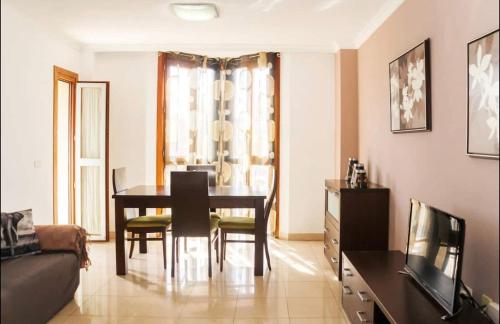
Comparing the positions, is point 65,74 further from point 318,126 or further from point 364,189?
point 364,189

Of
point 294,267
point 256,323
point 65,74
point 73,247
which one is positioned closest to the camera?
point 256,323


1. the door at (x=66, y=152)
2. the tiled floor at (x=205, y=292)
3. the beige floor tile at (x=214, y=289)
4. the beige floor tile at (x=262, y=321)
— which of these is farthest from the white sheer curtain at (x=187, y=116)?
the beige floor tile at (x=262, y=321)

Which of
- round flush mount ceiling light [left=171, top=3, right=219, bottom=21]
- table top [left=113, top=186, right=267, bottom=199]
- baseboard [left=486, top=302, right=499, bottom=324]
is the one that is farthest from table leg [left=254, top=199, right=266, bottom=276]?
baseboard [left=486, top=302, right=499, bottom=324]

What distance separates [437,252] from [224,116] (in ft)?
12.9

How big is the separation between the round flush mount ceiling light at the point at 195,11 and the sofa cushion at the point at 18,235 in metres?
2.21

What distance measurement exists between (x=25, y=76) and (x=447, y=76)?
97.7 inches

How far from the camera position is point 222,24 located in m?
4.60

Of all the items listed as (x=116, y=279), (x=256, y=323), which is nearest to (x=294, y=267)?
(x=256, y=323)

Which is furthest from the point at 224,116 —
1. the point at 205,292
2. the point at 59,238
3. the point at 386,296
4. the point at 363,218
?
the point at 386,296

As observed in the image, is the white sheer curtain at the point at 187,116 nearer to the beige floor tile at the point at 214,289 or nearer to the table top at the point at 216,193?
the table top at the point at 216,193

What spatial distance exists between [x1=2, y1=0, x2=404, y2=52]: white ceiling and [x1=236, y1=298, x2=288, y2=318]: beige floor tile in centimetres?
255

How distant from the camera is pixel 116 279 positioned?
159 inches

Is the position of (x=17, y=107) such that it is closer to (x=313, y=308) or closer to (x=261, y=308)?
(x=261, y=308)

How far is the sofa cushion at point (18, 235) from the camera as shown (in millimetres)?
2482
